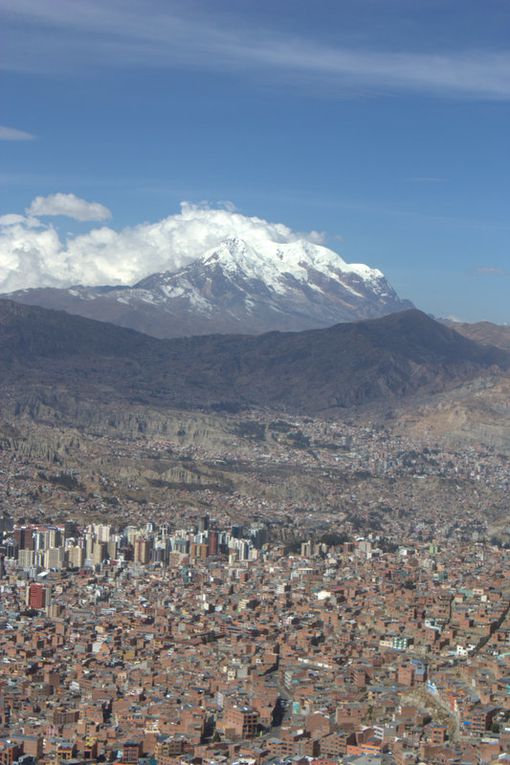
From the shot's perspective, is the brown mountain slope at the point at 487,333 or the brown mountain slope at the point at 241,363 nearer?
the brown mountain slope at the point at 241,363

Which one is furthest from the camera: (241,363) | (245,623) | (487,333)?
(487,333)

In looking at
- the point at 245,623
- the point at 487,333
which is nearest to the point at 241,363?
the point at 487,333

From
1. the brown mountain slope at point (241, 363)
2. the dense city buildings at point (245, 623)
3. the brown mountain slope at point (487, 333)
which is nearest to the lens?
the dense city buildings at point (245, 623)

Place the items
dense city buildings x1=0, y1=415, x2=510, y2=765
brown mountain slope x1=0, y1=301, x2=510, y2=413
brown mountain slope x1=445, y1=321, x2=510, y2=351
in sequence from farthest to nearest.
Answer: brown mountain slope x1=445, y1=321, x2=510, y2=351
brown mountain slope x1=0, y1=301, x2=510, y2=413
dense city buildings x1=0, y1=415, x2=510, y2=765

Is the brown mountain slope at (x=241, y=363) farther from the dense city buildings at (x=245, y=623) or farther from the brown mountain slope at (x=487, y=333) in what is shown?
the dense city buildings at (x=245, y=623)

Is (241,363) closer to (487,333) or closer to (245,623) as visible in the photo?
(487,333)

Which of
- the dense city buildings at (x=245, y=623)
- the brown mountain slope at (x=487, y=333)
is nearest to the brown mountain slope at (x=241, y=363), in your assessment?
the brown mountain slope at (x=487, y=333)

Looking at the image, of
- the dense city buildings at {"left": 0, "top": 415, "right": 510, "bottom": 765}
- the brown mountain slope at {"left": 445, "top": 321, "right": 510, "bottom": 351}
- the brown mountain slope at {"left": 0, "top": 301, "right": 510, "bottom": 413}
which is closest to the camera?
the dense city buildings at {"left": 0, "top": 415, "right": 510, "bottom": 765}

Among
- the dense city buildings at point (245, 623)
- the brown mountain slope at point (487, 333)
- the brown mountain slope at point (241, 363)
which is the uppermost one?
the brown mountain slope at point (487, 333)

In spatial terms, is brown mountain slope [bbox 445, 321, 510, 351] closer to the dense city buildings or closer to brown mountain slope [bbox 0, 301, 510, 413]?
brown mountain slope [bbox 0, 301, 510, 413]

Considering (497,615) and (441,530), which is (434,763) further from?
(441,530)

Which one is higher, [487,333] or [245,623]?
[487,333]

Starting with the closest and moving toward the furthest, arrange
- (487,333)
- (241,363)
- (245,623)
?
(245,623) → (241,363) → (487,333)

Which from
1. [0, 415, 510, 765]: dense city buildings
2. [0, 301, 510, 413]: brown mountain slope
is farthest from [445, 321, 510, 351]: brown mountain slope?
[0, 415, 510, 765]: dense city buildings
